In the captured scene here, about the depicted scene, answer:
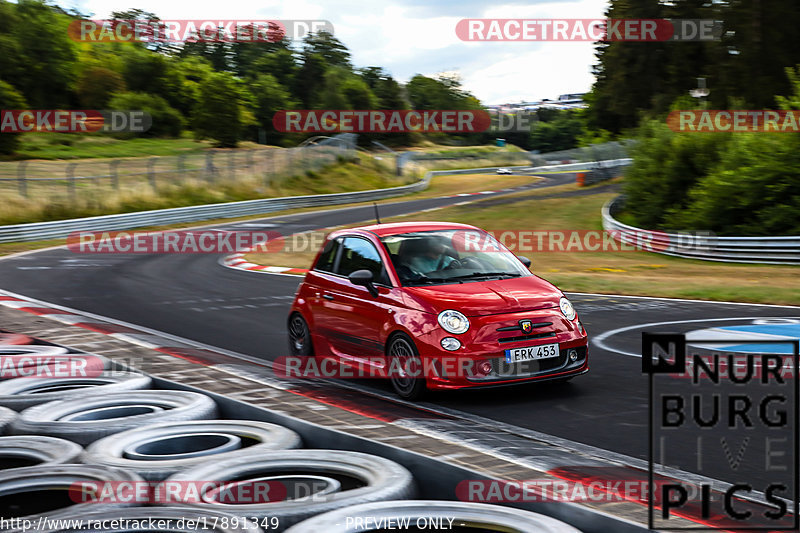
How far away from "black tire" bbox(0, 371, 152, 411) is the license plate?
10.2ft

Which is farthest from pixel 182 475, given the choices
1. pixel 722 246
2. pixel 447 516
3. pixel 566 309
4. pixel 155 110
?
pixel 155 110

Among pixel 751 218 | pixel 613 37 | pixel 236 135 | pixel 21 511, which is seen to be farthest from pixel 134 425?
pixel 236 135

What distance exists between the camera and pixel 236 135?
253 ft

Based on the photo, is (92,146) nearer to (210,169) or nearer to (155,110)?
(155,110)

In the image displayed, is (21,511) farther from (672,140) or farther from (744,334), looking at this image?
(672,140)

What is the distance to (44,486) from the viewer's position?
4.74m

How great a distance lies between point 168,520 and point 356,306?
486cm

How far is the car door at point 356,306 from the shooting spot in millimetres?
8500

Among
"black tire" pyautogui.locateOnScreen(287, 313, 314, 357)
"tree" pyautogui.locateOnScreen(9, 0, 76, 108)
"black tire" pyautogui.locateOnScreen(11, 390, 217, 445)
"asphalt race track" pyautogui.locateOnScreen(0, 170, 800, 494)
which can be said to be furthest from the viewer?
"tree" pyautogui.locateOnScreen(9, 0, 76, 108)

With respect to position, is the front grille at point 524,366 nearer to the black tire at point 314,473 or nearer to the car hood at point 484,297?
the car hood at point 484,297

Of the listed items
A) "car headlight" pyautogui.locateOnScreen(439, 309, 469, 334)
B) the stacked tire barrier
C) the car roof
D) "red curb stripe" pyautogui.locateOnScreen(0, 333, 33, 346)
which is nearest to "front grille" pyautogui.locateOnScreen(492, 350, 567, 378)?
"car headlight" pyautogui.locateOnScreen(439, 309, 469, 334)

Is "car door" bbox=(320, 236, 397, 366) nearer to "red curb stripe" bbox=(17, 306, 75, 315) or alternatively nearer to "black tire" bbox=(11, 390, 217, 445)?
"black tire" bbox=(11, 390, 217, 445)

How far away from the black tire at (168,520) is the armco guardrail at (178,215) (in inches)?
1237

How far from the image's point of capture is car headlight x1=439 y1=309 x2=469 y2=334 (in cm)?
778
